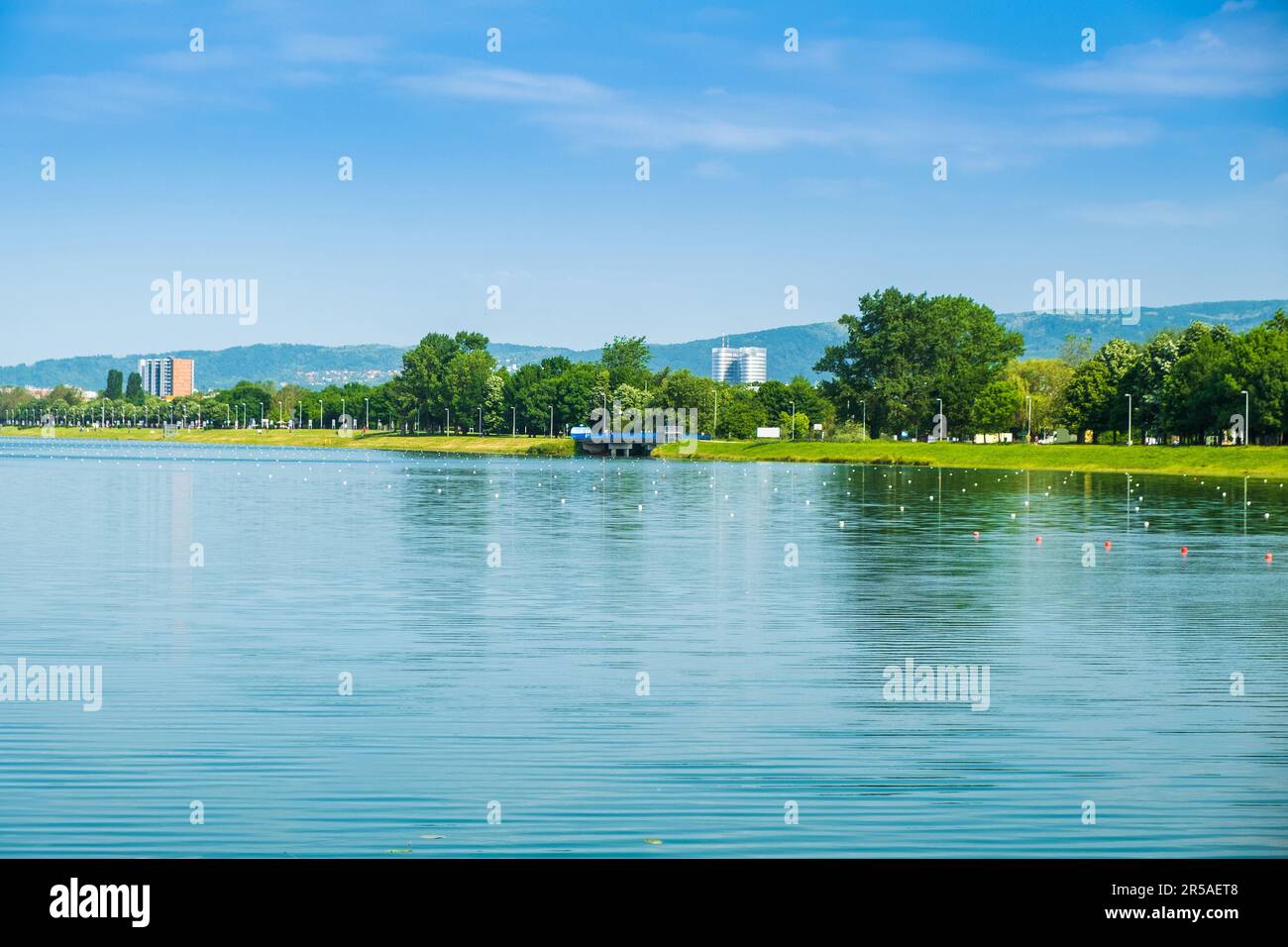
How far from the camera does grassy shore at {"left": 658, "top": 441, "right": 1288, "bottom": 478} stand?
10881 centimetres

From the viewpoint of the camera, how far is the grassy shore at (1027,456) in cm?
10881

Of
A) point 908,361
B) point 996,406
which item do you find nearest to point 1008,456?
point 996,406

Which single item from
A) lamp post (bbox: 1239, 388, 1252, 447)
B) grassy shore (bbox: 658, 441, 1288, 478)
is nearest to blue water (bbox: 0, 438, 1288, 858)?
grassy shore (bbox: 658, 441, 1288, 478)

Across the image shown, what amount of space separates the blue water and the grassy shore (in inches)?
2896

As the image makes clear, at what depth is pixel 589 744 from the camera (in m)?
14.8

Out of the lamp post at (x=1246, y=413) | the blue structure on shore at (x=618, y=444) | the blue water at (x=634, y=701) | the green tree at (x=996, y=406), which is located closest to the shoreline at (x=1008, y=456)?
the blue structure on shore at (x=618, y=444)

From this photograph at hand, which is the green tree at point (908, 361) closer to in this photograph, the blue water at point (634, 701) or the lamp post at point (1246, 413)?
the lamp post at point (1246, 413)

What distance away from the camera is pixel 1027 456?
13488 centimetres

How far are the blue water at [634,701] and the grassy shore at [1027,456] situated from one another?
7355cm

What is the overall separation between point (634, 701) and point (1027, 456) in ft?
407

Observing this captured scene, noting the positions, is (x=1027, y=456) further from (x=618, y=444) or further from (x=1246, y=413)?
(x=618, y=444)

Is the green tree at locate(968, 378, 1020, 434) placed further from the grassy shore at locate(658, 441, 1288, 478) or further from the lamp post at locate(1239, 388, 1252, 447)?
the lamp post at locate(1239, 388, 1252, 447)
